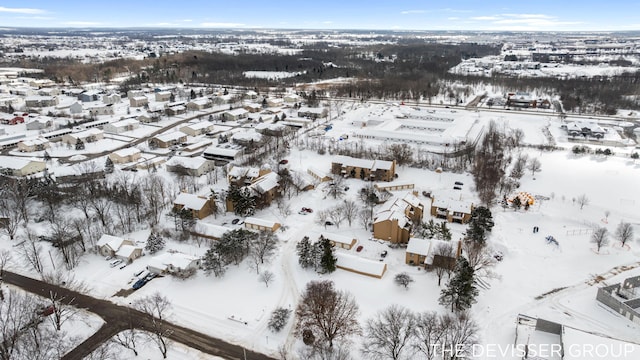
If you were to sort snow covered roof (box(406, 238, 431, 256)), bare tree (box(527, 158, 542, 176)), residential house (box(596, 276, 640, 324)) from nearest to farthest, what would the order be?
residential house (box(596, 276, 640, 324)) < snow covered roof (box(406, 238, 431, 256)) < bare tree (box(527, 158, 542, 176))

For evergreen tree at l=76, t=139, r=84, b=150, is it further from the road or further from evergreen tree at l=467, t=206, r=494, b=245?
evergreen tree at l=467, t=206, r=494, b=245

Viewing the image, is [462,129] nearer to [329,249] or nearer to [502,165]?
[502,165]

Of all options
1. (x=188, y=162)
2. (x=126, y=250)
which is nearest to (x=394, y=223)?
(x=126, y=250)

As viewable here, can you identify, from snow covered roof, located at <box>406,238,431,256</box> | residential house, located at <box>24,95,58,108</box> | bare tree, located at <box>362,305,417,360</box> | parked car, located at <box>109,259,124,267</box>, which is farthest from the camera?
residential house, located at <box>24,95,58,108</box>

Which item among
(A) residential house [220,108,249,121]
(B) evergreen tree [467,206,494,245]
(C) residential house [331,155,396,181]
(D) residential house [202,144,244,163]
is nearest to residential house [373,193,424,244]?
(B) evergreen tree [467,206,494,245]

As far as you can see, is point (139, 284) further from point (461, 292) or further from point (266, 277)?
point (461, 292)

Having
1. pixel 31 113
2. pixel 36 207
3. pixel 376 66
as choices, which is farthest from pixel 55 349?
pixel 376 66
